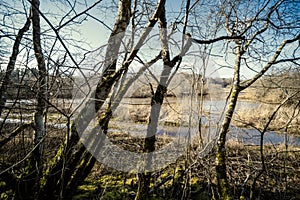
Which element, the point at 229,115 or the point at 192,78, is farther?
the point at 229,115

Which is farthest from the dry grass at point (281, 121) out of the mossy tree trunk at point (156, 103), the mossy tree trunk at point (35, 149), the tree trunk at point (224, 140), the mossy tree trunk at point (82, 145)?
the mossy tree trunk at point (35, 149)

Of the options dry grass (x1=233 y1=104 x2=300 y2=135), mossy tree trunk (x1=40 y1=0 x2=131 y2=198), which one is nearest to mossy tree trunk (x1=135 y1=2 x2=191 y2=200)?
mossy tree trunk (x1=40 y1=0 x2=131 y2=198)

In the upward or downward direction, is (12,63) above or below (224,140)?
above

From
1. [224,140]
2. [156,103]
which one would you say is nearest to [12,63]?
[156,103]

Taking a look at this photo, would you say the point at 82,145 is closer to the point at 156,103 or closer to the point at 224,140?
the point at 156,103

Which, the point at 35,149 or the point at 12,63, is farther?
the point at 35,149

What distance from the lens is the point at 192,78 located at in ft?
6.64

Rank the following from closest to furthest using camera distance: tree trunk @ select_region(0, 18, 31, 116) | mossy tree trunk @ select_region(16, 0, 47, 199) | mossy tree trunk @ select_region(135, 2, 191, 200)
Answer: tree trunk @ select_region(0, 18, 31, 116), mossy tree trunk @ select_region(16, 0, 47, 199), mossy tree trunk @ select_region(135, 2, 191, 200)

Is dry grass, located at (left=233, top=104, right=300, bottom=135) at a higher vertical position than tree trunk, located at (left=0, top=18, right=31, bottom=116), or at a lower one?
lower

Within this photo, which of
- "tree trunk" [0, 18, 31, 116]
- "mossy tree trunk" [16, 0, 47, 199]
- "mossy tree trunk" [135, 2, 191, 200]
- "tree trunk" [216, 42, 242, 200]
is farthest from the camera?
"tree trunk" [216, 42, 242, 200]

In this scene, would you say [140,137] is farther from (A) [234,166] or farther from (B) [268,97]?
(B) [268,97]

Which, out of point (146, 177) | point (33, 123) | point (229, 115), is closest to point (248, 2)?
point (229, 115)

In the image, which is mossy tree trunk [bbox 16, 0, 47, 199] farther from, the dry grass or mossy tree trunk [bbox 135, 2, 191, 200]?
the dry grass

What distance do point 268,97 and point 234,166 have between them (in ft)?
3.90
